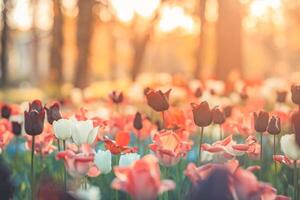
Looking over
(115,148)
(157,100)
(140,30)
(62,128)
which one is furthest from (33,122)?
(140,30)

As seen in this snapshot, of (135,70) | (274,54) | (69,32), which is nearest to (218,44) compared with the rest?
(135,70)

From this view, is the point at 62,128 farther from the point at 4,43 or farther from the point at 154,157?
the point at 4,43

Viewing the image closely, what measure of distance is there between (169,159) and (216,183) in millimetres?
1288

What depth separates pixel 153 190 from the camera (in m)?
2.22

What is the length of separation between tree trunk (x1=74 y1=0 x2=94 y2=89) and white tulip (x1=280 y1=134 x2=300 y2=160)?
51.8 ft

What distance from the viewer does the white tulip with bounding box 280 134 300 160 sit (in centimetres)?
333

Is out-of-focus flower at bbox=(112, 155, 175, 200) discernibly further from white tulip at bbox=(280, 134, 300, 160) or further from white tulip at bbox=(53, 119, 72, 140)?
white tulip at bbox=(53, 119, 72, 140)

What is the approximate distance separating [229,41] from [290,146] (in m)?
13.3

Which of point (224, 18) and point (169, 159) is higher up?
point (224, 18)

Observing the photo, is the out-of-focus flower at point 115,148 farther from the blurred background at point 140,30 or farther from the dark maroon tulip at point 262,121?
the blurred background at point 140,30

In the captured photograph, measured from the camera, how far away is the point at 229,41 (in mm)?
16469

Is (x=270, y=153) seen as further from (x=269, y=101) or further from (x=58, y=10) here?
(x=58, y=10)

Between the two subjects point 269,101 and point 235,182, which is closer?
point 235,182

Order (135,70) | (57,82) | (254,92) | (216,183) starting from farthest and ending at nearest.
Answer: (135,70) < (57,82) < (254,92) < (216,183)
